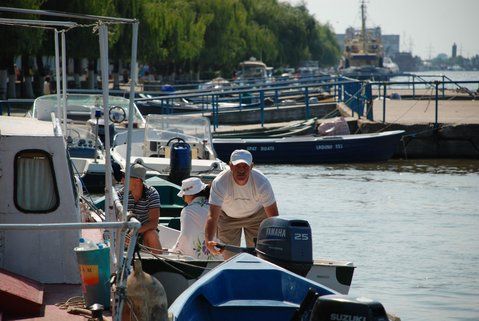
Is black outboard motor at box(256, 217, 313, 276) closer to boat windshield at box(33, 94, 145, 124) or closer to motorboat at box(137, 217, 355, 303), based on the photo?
motorboat at box(137, 217, 355, 303)

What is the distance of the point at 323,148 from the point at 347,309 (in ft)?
82.2

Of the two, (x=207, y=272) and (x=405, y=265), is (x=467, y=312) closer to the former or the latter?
(x=405, y=265)

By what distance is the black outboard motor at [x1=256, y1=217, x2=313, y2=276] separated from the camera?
11.0 m

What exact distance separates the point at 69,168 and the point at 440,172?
74.2ft

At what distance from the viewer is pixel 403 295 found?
15.7 m

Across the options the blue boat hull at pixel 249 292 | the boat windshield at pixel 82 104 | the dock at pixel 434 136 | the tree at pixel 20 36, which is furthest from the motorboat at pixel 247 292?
the tree at pixel 20 36

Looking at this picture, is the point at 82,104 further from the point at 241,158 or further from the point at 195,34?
the point at 195,34

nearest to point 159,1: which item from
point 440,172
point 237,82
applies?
Result: point 237,82

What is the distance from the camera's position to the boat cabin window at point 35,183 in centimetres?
991

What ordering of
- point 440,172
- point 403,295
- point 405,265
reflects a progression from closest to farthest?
point 403,295
point 405,265
point 440,172

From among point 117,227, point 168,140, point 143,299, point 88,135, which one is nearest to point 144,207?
point 143,299

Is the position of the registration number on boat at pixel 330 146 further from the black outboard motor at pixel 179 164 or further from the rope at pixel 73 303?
the rope at pixel 73 303

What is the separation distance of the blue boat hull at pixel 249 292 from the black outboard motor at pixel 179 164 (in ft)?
32.3

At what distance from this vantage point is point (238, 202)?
39.8ft
